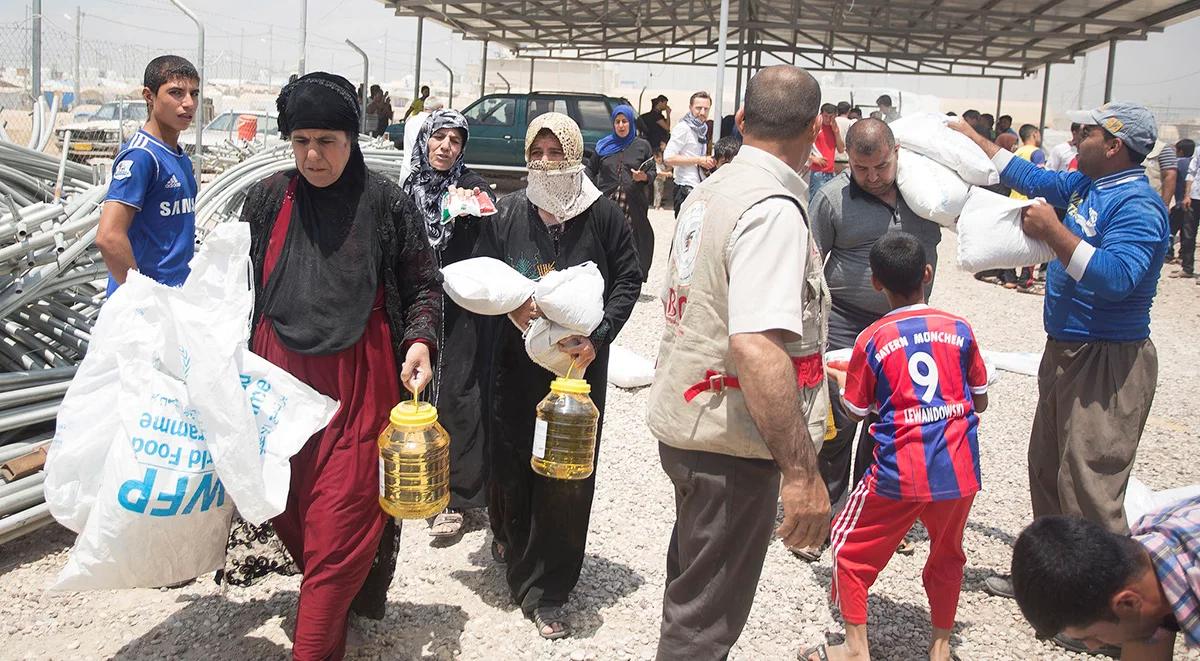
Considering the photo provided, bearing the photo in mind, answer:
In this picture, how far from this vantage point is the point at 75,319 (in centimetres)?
443

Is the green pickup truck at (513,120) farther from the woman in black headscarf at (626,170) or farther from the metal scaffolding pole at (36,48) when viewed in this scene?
the metal scaffolding pole at (36,48)

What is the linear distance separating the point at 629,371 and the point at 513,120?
10570mm

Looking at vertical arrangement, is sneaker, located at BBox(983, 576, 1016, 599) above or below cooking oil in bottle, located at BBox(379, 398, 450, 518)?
below

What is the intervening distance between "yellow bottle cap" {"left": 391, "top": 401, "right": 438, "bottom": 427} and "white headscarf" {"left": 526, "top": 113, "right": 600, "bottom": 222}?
1048 mm

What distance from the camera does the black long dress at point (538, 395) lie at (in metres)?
3.44

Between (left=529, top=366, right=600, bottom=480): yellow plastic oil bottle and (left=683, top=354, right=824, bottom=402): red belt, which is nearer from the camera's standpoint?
(left=683, top=354, right=824, bottom=402): red belt

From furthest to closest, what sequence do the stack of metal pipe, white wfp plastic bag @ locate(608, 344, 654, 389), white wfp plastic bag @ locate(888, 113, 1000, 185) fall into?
white wfp plastic bag @ locate(608, 344, 654, 389) → white wfp plastic bag @ locate(888, 113, 1000, 185) → the stack of metal pipe

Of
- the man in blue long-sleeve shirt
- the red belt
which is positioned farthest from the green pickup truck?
the red belt

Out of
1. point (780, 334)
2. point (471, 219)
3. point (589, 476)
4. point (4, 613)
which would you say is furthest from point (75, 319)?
point (780, 334)

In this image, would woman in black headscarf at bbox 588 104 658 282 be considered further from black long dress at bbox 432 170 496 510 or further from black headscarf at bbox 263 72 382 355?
black headscarf at bbox 263 72 382 355

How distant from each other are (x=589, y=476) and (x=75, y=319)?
281 cm

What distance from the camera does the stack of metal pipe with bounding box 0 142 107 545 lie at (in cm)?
364

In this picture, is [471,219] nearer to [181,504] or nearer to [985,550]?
[181,504]

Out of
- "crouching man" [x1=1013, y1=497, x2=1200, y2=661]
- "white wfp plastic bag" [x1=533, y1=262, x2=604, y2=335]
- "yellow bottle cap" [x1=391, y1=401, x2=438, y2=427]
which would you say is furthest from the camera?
"white wfp plastic bag" [x1=533, y1=262, x2=604, y2=335]
